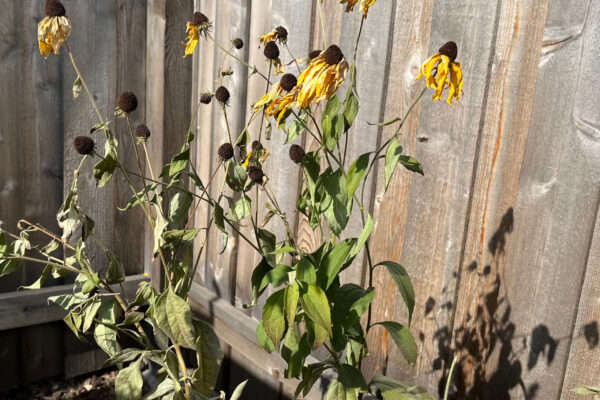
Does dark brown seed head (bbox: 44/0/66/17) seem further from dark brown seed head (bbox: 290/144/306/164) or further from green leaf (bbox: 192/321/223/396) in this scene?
green leaf (bbox: 192/321/223/396)

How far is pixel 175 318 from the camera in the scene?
112 cm

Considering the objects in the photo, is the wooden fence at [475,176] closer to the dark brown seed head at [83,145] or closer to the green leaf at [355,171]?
the green leaf at [355,171]

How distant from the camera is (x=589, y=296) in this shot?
112cm

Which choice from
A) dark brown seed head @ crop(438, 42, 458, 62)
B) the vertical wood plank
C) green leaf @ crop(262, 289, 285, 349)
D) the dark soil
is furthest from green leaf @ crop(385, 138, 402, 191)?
the dark soil

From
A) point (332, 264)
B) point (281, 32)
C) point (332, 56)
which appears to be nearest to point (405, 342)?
point (332, 264)

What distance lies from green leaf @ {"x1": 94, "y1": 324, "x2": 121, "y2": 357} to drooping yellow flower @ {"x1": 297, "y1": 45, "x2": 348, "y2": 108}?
2.68 ft

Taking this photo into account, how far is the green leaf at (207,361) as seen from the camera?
1266mm

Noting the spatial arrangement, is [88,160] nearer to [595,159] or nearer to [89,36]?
[89,36]

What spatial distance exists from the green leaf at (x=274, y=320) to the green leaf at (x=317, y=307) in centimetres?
7

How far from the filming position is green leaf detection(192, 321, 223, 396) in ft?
4.15

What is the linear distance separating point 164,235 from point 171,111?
1409 mm

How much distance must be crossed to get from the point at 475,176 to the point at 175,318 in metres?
0.77

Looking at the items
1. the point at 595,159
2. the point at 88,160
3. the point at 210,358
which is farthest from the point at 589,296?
the point at 88,160

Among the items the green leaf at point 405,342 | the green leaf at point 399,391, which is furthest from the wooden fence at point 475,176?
the green leaf at point 405,342
